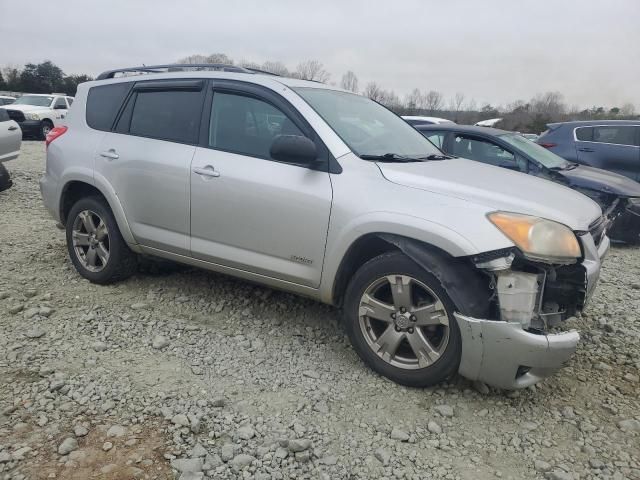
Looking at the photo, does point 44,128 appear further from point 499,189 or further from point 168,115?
point 499,189

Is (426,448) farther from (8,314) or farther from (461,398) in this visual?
(8,314)

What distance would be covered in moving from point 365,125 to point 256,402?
203 cm

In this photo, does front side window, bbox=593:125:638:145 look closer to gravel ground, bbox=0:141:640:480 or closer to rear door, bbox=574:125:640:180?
rear door, bbox=574:125:640:180

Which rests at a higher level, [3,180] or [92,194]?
[92,194]

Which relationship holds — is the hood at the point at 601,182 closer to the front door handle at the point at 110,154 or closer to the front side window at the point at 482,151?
the front side window at the point at 482,151

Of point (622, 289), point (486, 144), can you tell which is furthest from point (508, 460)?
point (486, 144)

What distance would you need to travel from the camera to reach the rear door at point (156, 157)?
3705mm

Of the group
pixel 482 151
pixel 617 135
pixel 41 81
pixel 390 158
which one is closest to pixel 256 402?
pixel 390 158

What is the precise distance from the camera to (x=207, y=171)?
352 centimetres

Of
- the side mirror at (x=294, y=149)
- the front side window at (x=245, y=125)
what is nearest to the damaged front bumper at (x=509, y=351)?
the side mirror at (x=294, y=149)

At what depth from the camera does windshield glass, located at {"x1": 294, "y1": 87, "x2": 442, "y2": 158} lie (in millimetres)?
3387

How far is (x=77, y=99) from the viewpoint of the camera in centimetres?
450

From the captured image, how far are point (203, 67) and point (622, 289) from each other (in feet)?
14.0

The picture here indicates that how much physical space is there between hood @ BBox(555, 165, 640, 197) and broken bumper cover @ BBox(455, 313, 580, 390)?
397 centimetres
